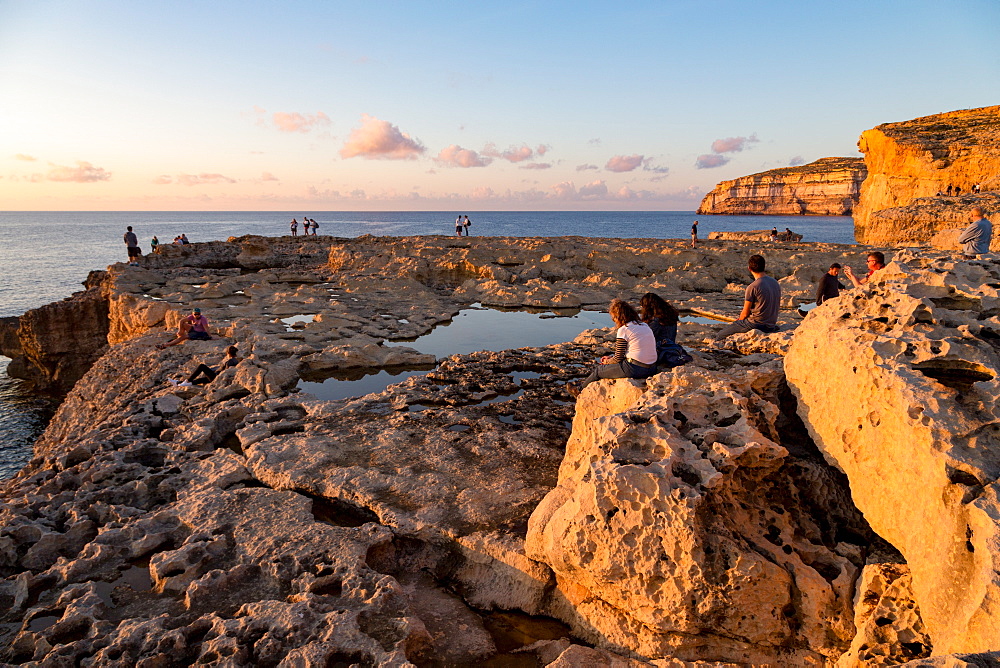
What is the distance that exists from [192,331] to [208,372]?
2.95 metres

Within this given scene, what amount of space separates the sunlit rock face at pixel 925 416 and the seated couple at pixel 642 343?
131 cm

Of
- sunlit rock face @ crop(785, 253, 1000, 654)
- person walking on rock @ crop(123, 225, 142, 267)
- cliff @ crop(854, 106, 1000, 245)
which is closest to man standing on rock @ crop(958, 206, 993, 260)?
sunlit rock face @ crop(785, 253, 1000, 654)

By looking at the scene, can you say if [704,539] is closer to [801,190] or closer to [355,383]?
[355,383]

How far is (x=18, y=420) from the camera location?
50.7 ft

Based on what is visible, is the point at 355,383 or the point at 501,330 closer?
the point at 355,383

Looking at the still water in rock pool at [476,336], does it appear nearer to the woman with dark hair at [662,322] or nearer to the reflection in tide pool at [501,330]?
the reflection in tide pool at [501,330]

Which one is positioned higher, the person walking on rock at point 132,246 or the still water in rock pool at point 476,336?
the person walking on rock at point 132,246

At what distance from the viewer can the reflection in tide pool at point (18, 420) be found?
12.3 m

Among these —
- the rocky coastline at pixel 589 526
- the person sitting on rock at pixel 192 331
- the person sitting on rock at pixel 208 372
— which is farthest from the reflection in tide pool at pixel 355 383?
the person sitting on rock at pixel 192 331

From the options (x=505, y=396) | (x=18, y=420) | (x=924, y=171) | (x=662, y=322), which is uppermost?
(x=924, y=171)

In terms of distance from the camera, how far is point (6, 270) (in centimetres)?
4344

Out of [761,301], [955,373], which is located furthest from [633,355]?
[761,301]

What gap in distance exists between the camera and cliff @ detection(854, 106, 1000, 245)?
25.4m

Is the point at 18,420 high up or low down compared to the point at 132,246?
down
